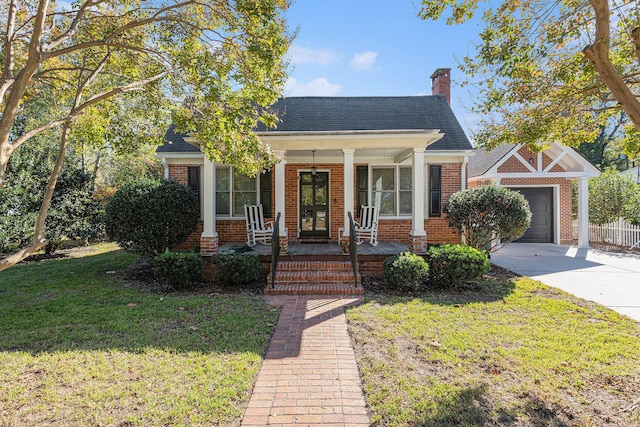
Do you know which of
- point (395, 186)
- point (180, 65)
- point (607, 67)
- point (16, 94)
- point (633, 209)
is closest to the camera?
point (16, 94)

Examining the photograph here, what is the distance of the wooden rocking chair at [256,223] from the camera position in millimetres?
9312

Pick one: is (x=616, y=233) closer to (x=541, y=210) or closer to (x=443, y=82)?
(x=541, y=210)

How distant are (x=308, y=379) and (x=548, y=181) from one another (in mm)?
13588

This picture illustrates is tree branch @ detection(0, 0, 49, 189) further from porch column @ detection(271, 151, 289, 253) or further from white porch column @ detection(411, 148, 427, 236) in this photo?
white porch column @ detection(411, 148, 427, 236)

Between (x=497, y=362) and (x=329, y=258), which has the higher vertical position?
(x=329, y=258)

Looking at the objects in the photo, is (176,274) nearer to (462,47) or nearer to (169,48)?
(169,48)

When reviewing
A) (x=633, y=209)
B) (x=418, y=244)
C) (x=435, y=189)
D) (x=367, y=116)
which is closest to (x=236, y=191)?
(x=367, y=116)

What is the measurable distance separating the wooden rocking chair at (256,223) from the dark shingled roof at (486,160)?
893 cm

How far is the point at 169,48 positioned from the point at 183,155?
15.2 ft

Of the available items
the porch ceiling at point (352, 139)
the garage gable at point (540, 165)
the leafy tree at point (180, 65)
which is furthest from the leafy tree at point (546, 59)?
the garage gable at point (540, 165)

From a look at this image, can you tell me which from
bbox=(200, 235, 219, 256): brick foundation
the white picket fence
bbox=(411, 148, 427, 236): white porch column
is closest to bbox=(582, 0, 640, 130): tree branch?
bbox=(411, 148, 427, 236): white porch column

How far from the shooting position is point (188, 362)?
144 inches

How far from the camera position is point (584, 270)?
8688mm

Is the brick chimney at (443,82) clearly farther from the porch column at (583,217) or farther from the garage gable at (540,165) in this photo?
the porch column at (583,217)
